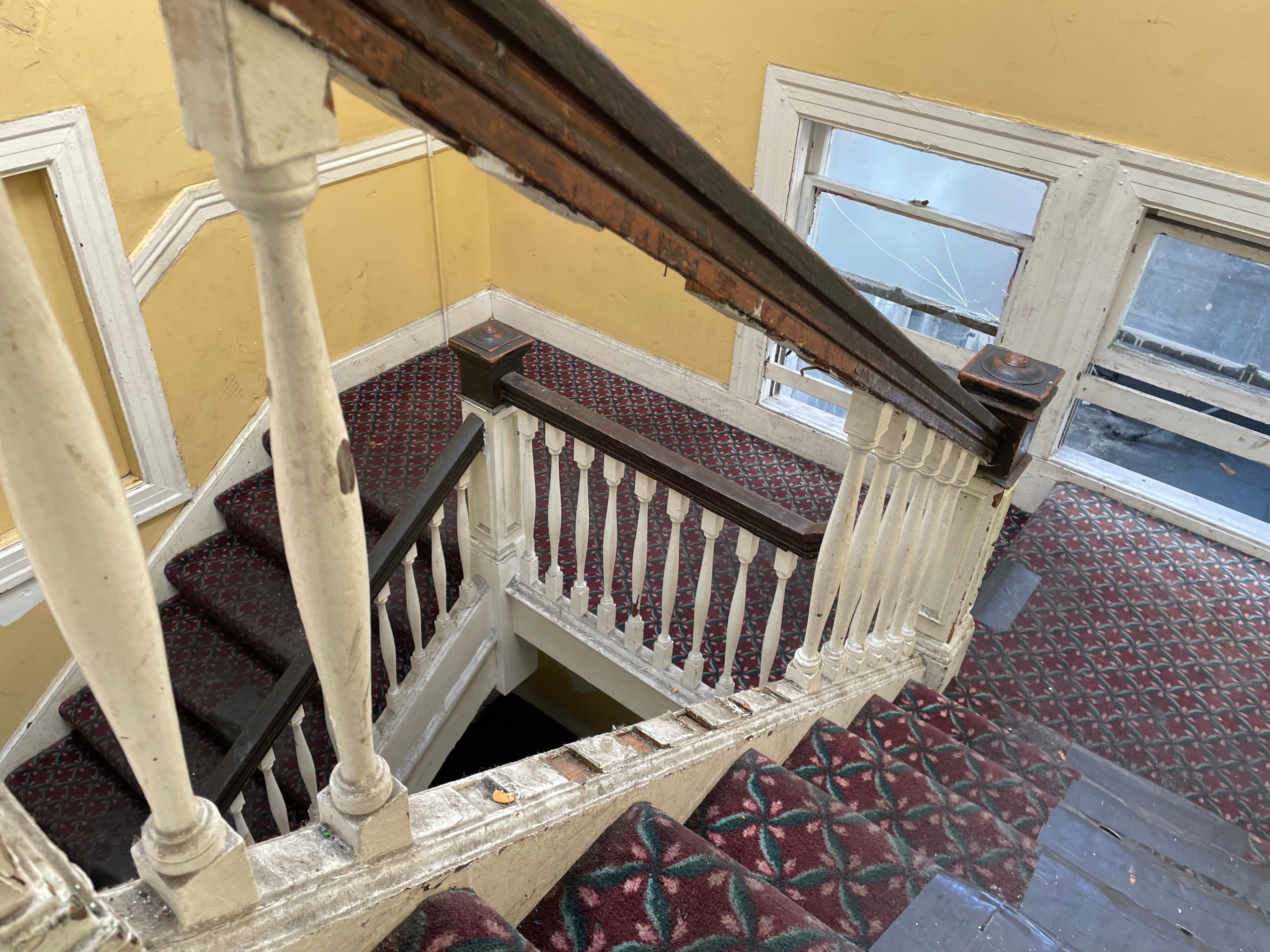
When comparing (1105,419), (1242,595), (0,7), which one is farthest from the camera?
(1105,419)

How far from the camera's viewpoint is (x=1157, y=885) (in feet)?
7.00

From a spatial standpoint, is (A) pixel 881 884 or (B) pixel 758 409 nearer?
(A) pixel 881 884

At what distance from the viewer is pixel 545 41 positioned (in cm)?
72

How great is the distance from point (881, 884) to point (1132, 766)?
65.0 inches

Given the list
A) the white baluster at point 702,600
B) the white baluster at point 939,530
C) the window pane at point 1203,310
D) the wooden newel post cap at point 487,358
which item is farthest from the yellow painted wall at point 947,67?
the white baluster at point 939,530

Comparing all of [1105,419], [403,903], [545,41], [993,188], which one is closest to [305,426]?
[545,41]

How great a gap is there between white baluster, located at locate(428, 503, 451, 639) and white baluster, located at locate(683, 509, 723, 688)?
82cm

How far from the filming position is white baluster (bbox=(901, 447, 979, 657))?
7.04 ft

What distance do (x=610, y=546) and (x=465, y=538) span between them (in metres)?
0.62

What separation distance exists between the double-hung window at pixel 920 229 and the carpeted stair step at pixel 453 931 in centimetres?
291

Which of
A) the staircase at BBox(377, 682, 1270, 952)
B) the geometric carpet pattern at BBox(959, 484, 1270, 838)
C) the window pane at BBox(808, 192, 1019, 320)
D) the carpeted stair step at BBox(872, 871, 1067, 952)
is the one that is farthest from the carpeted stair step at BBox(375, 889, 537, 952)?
the window pane at BBox(808, 192, 1019, 320)

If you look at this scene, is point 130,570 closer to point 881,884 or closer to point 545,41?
point 545,41

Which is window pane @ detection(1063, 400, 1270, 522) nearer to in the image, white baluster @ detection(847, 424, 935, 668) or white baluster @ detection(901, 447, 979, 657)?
white baluster @ detection(901, 447, 979, 657)

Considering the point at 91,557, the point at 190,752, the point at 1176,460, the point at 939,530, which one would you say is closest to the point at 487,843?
the point at 91,557
